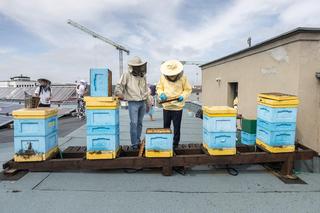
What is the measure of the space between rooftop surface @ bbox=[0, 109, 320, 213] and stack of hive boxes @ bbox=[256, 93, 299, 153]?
20.0 inches

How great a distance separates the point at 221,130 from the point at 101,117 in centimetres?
181

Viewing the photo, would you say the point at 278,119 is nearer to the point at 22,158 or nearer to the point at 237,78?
the point at 237,78

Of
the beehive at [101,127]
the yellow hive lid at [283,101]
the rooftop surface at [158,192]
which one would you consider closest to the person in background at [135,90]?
the beehive at [101,127]

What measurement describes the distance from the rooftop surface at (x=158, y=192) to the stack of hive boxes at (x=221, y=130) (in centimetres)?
42

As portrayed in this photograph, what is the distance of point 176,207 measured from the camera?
268 centimetres

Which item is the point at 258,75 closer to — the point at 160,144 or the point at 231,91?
the point at 231,91

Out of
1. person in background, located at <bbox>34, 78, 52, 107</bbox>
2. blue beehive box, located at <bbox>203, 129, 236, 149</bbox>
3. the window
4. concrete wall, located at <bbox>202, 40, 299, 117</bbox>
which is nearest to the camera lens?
blue beehive box, located at <bbox>203, 129, 236, 149</bbox>

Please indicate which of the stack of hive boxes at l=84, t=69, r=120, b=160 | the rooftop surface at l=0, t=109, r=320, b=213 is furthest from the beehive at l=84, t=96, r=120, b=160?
the rooftop surface at l=0, t=109, r=320, b=213

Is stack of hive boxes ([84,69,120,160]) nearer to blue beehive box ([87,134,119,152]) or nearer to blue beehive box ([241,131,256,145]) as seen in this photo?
blue beehive box ([87,134,119,152])

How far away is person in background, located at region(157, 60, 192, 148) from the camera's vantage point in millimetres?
3946

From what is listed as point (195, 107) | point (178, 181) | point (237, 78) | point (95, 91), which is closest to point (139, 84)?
point (95, 91)

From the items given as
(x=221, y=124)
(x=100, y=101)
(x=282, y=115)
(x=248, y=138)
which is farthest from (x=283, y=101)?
(x=100, y=101)

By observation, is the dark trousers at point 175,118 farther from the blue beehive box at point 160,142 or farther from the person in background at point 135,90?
the blue beehive box at point 160,142

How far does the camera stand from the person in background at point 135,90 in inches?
157
